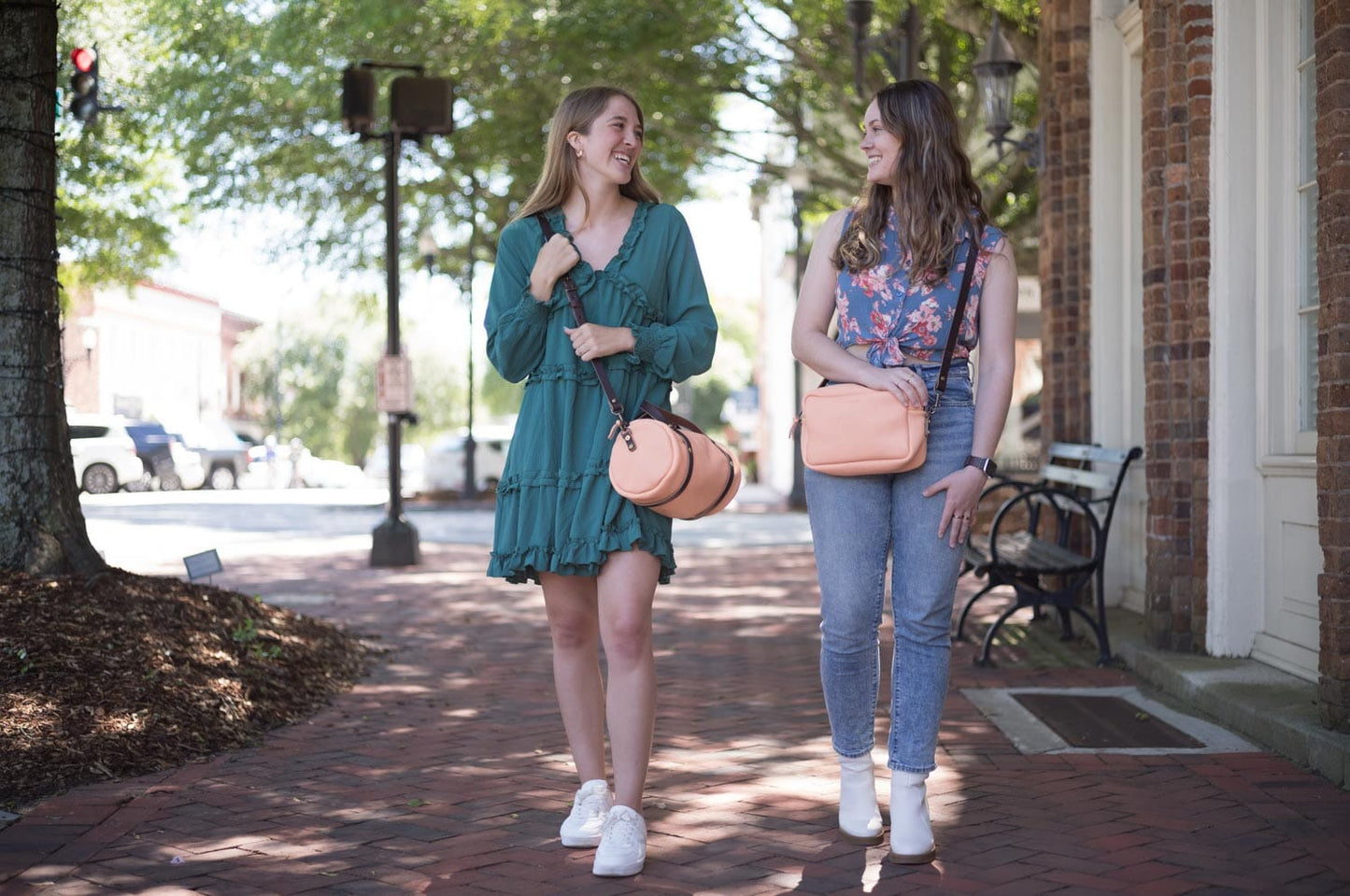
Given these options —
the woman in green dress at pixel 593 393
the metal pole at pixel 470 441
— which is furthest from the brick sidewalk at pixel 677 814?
the metal pole at pixel 470 441

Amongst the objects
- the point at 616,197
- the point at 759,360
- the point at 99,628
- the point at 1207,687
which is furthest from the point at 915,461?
the point at 759,360

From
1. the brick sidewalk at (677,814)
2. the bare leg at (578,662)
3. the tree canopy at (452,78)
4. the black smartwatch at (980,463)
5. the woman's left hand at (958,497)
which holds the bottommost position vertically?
the brick sidewalk at (677,814)

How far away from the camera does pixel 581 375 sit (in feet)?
12.7

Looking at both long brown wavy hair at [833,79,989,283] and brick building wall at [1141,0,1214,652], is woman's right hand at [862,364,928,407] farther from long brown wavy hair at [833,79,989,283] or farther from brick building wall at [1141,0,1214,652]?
brick building wall at [1141,0,1214,652]

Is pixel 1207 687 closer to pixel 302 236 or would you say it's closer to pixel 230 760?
pixel 230 760

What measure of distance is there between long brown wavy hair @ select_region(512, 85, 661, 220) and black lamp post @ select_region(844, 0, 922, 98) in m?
7.50

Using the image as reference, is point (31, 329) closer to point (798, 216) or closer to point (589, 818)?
point (589, 818)

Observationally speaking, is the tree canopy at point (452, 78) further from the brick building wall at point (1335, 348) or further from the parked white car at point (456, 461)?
the parked white car at point (456, 461)

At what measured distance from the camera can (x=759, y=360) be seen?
51.9m

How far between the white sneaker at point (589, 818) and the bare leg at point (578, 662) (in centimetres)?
3

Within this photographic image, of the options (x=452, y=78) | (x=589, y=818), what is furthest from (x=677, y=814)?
(x=452, y=78)

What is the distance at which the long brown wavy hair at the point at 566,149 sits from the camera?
153 inches

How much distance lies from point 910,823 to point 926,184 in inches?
60.4

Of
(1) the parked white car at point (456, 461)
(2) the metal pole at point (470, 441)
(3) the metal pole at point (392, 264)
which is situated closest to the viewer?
(3) the metal pole at point (392, 264)
